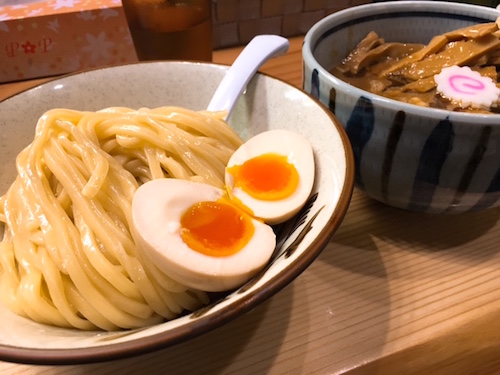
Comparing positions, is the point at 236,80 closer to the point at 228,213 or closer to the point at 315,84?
the point at 315,84

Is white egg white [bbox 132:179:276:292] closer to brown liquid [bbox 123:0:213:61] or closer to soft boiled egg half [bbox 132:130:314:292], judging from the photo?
soft boiled egg half [bbox 132:130:314:292]

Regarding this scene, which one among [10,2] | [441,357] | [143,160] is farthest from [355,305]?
[10,2]

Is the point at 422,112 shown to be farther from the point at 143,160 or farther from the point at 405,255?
the point at 143,160

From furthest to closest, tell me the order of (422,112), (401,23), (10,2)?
(10,2), (401,23), (422,112)

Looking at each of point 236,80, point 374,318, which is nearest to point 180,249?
point 374,318

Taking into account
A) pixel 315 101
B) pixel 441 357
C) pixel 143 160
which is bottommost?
pixel 441 357

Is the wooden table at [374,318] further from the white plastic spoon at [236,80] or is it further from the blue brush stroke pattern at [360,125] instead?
the white plastic spoon at [236,80]
